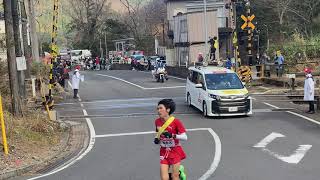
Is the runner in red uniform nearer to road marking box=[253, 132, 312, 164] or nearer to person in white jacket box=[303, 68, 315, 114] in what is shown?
road marking box=[253, 132, 312, 164]

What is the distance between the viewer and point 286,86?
3184 centimetres

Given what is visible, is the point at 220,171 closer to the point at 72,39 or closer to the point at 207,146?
the point at 207,146

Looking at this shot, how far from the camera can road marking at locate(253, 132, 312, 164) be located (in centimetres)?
1282

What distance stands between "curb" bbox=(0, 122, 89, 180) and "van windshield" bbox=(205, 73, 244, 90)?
5401 mm

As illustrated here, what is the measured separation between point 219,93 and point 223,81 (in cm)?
110

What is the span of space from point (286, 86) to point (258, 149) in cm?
1826

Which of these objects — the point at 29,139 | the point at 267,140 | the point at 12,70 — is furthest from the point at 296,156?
the point at 12,70

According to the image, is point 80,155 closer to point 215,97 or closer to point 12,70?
point 12,70

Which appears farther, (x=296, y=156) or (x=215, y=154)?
(x=215, y=154)

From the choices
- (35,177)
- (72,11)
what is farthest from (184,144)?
(72,11)

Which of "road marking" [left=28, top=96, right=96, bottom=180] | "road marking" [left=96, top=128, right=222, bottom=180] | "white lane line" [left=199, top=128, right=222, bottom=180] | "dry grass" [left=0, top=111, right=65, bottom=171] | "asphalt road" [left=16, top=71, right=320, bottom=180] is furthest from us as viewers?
"dry grass" [left=0, top=111, right=65, bottom=171]

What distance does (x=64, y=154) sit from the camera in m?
14.4

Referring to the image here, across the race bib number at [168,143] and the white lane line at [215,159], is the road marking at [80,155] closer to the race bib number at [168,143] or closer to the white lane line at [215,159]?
the white lane line at [215,159]

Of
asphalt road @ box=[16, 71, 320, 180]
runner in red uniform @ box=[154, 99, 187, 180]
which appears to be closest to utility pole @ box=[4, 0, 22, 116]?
asphalt road @ box=[16, 71, 320, 180]
